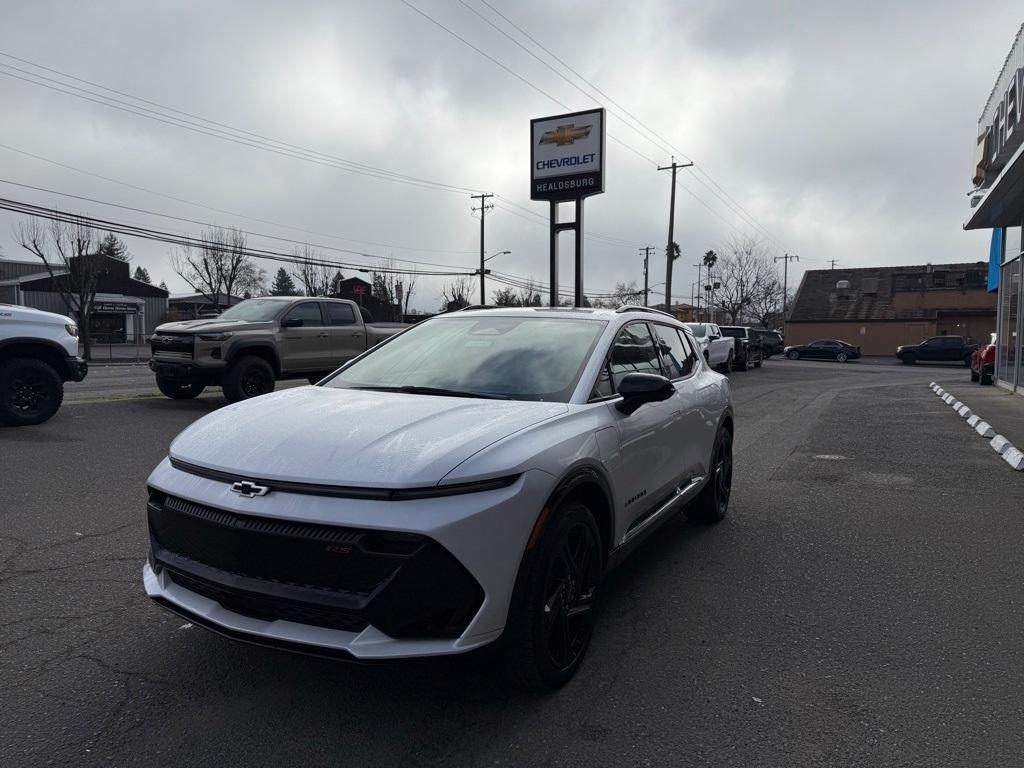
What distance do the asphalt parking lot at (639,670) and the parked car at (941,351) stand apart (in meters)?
39.7

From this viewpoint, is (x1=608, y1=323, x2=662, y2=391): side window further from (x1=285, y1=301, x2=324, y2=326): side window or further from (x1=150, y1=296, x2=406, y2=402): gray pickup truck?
(x1=285, y1=301, x2=324, y2=326): side window

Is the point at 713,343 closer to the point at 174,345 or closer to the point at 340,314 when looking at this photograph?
the point at 340,314

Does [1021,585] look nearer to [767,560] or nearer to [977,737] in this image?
[767,560]

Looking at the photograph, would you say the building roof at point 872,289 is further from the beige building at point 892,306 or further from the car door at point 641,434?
the car door at point 641,434

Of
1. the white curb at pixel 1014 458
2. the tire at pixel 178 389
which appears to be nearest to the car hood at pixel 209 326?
the tire at pixel 178 389

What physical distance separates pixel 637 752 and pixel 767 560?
2.56 metres

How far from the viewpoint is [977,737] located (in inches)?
107

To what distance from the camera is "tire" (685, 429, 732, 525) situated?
5.50 meters

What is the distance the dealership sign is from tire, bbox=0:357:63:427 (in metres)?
18.3

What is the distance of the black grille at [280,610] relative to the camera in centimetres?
249

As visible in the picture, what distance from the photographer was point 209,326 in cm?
1118

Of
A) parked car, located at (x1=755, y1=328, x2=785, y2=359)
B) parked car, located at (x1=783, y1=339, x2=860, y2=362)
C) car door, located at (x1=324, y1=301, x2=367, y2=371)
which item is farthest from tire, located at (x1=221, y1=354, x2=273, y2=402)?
parked car, located at (x1=783, y1=339, x2=860, y2=362)

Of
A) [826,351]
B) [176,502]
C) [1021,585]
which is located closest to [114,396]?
[176,502]

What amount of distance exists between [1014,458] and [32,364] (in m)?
12.0
